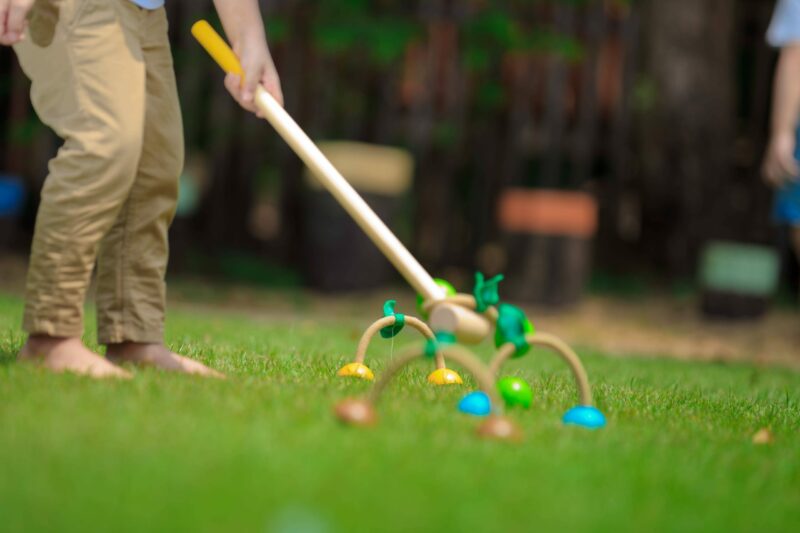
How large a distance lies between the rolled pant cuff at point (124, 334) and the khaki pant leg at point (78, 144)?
0.76 feet

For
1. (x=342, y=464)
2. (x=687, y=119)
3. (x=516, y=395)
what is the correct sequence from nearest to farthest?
(x=342, y=464) → (x=516, y=395) → (x=687, y=119)

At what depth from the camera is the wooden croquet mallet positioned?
2.41 meters

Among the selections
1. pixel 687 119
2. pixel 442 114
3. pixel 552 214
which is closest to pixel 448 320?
pixel 552 214

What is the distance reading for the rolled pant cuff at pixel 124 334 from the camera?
2955 millimetres

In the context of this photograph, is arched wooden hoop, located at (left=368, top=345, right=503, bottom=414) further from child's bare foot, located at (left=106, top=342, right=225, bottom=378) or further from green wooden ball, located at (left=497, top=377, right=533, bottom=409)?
child's bare foot, located at (left=106, top=342, right=225, bottom=378)

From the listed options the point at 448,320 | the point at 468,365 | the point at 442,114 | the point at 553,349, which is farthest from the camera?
the point at 442,114

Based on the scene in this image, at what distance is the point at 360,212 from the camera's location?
8.59 ft

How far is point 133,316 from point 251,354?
0.71 metres

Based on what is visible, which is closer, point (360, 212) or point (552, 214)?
point (360, 212)

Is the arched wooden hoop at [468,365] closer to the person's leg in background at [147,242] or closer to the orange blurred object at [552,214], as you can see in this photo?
the person's leg in background at [147,242]

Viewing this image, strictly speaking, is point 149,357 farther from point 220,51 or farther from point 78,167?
point 220,51

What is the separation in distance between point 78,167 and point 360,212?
66 centimetres

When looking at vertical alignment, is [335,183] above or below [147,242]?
above

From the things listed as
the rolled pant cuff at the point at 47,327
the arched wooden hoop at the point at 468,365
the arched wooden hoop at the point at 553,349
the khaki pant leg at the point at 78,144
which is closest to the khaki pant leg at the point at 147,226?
the khaki pant leg at the point at 78,144
